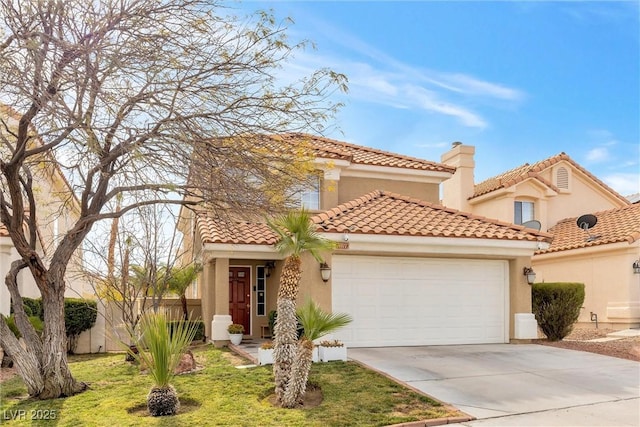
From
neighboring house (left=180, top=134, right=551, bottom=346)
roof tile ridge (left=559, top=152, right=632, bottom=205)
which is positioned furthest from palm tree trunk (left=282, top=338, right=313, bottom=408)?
roof tile ridge (left=559, top=152, right=632, bottom=205)

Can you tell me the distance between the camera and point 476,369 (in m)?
11.6

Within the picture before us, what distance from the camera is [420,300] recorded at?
1538 centimetres

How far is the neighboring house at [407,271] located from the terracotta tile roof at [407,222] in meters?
0.03

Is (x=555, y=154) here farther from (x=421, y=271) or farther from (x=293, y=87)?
(x=293, y=87)

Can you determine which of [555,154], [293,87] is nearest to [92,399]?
[293,87]

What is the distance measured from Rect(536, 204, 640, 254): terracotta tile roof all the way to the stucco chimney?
4392 millimetres

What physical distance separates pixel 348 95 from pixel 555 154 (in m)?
20.3

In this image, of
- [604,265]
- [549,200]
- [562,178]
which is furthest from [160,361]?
[562,178]

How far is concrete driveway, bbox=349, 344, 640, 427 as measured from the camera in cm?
841

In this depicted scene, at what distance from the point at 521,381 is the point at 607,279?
12866 millimetres

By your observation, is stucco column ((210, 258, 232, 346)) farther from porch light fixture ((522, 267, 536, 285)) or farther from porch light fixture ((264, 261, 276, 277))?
Answer: porch light fixture ((522, 267, 536, 285))

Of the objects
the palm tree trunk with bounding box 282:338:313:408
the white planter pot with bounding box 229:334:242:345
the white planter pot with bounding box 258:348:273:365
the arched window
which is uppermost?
the arched window

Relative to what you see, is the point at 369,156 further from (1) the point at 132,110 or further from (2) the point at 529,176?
(1) the point at 132,110

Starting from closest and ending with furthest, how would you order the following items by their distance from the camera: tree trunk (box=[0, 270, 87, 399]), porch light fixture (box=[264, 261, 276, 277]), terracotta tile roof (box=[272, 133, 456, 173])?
tree trunk (box=[0, 270, 87, 399]), porch light fixture (box=[264, 261, 276, 277]), terracotta tile roof (box=[272, 133, 456, 173])
